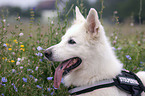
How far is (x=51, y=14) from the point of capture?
3670mm

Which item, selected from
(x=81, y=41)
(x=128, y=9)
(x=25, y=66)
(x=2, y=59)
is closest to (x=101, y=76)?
(x=81, y=41)

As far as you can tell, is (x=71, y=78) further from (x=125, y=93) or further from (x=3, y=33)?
(x=3, y=33)

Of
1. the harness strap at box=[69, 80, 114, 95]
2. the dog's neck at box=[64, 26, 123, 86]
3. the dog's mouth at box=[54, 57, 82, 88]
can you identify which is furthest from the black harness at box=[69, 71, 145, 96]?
the dog's mouth at box=[54, 57, 82, 88]

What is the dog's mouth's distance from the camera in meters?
2.46

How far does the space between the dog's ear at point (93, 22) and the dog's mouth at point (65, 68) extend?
482 mm

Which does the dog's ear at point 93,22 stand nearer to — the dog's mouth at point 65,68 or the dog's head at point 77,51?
the dog's head at point 77,51

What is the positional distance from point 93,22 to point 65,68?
2.60 ft

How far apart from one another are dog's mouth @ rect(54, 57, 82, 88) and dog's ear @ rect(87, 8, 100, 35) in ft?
1.58

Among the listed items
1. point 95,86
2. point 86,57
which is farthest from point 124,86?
point 86,57

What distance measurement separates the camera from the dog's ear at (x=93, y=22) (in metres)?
2.31

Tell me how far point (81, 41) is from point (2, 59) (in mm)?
1433

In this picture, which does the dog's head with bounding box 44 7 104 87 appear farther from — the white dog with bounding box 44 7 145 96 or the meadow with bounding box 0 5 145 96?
the meadow with bounding box 0 5 145 96

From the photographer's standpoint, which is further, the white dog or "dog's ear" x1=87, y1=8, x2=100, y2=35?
the white dog

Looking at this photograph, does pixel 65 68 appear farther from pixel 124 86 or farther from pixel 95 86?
pixel 124 86
